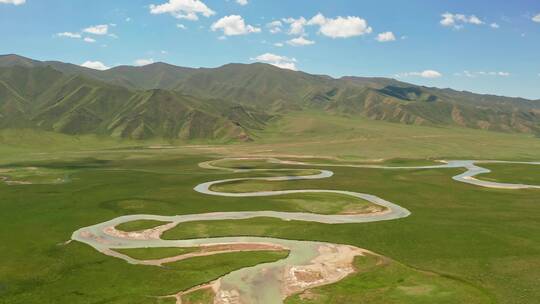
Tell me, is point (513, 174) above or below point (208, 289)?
above

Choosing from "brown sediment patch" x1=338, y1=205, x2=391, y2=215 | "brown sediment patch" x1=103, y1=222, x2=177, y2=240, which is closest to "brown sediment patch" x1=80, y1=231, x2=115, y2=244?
"brown sediment patch" x1=103, y1=222, x2=177, y2=240

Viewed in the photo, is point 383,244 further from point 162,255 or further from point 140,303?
point 140,303

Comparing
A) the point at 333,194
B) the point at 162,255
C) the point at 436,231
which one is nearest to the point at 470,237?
the point at 436,231

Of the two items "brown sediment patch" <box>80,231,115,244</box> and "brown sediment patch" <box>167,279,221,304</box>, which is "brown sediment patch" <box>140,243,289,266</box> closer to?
"brown sediment patch" <box>167,279,221,304</box>

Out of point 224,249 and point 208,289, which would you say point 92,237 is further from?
point 208,289

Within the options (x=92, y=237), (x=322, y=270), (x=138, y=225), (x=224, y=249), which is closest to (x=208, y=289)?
(x=322, y=270)

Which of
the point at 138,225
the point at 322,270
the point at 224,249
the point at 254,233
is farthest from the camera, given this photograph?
the point at 138,225
